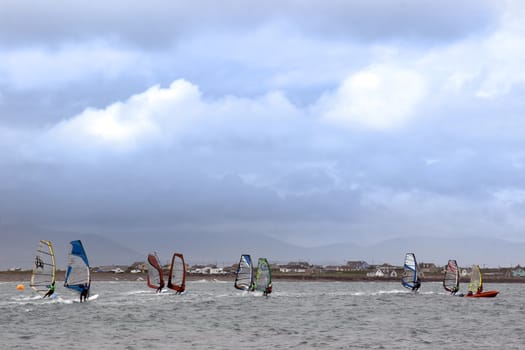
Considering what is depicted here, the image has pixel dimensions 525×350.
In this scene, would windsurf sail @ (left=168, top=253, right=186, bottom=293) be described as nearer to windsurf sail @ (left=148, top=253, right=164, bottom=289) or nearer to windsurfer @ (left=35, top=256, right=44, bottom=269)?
windsurf sail @ (left=148, top=253, right=164, bottom=289)

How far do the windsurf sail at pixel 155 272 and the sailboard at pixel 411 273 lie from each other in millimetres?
33417

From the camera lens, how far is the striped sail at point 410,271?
338 feet

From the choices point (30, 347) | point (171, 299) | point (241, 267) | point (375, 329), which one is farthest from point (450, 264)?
point (30, 347)

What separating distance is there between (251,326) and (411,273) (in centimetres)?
5989

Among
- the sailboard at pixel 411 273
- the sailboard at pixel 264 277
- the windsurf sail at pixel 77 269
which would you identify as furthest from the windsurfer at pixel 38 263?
the sailboard at pixel 411 273

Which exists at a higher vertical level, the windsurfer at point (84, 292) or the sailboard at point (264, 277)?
the sailboard at point (264, 277)

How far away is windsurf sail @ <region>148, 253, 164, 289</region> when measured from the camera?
9194 cm

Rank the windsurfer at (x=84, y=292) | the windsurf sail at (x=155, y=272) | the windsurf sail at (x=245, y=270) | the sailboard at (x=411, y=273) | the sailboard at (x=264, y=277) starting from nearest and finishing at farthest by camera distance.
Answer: the windsurfer at (x=84, y=292)
the windsurf sail at (x=155, y=272)
the sailboard at (x=264, y=277)
the windsurf sail at (x=245, y=270)
the sailboard at (x=411, y=273)

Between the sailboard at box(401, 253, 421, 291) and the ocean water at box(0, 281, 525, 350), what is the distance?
73.1 ft

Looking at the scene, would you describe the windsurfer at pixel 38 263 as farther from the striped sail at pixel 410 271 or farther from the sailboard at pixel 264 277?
the striped sail at pixel 410 271

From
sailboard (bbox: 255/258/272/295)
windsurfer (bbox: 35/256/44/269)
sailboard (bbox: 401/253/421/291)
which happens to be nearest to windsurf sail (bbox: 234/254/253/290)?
sailboard (bbox: 255/258/272/295)

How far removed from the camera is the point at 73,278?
247 feet

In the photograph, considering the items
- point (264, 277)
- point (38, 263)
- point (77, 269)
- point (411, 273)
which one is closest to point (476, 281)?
point (411, 273)

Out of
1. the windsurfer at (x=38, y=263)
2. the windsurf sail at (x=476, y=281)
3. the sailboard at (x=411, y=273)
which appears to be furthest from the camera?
Result: the sailboard at (x=411, y=273)
